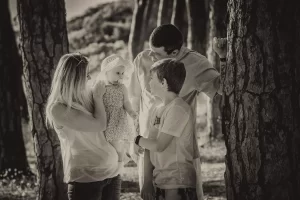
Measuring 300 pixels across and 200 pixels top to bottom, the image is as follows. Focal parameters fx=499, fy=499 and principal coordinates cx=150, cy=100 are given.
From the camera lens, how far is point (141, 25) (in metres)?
15.6

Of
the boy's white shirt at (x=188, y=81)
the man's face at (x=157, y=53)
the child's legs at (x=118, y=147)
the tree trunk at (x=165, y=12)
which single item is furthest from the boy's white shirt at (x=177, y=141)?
the tree trunk at (x=165, y=12)

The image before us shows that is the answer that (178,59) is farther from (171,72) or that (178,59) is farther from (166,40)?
(171,72)

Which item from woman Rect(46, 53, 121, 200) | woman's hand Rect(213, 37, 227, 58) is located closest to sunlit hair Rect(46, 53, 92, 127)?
woman Rect(46, 53, 121, 200)

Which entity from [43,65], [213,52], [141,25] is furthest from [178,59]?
[141,25]

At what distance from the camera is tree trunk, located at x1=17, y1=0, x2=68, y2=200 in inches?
228

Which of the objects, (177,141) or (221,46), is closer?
(177,141)

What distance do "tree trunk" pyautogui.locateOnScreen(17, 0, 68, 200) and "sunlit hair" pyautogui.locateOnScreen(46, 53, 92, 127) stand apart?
2.25 m

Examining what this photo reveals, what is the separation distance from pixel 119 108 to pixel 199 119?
12.9m

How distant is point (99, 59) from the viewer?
869 inches

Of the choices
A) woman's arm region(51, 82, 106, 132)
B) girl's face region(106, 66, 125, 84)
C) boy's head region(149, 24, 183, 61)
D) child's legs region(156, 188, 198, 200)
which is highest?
boy's head region(149, 24, 183, 61)

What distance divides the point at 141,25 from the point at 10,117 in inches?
287

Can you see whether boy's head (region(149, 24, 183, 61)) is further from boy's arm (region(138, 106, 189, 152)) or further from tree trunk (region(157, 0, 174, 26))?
tree trunk (region(157, 0, 174, 26))

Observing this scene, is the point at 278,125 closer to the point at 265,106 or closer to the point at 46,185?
the point at 265,106

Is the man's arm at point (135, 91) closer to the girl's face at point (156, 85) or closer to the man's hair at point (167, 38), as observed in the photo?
the man's hair at point (167, 38)
